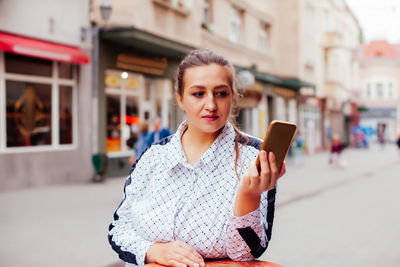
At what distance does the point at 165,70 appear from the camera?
57.8 feet

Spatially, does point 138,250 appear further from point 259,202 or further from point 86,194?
point 86,194

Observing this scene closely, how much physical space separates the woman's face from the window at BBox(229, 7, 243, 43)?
68.8ft

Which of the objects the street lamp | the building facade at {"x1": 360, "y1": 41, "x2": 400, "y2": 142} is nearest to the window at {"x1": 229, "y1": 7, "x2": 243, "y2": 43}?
the street lamp

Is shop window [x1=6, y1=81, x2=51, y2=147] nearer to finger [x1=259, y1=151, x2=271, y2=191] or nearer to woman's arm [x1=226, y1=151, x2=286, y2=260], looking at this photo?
woman's arm [x1=226, y1=151, x2=286, y2=260]

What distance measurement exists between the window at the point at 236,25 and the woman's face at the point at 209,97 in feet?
68.8

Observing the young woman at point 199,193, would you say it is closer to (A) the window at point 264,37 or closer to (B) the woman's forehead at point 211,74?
(B) the woman's forehead at point 211,74

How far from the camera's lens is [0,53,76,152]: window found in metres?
12.4

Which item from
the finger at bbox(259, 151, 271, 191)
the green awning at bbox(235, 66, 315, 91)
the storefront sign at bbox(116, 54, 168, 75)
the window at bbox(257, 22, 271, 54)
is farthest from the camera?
the window at bbox(257, 22, 271, 54)

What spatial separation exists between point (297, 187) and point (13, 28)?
8511 mm

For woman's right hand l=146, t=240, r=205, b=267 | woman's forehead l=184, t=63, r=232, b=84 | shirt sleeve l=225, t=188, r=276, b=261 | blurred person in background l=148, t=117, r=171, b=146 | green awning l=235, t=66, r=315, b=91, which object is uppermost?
green awning l=235, t=66, r=315, b=91

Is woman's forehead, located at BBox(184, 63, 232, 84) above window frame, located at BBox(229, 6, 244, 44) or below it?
below

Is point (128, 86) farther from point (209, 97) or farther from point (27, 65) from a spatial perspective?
point (209, 97)

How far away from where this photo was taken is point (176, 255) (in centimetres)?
167

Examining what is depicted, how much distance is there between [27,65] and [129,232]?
1194 centimetres
